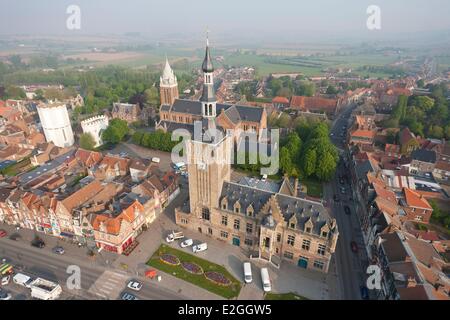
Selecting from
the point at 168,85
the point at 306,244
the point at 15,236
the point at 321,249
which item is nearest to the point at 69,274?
the point at 15,236

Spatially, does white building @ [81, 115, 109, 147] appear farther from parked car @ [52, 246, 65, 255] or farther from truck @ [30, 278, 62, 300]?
truck @ [30, 278, 62, 300]

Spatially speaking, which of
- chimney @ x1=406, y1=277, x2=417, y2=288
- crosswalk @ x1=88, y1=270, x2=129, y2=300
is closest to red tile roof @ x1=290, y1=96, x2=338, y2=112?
chimney @ x1=406, y1=277, x2=417, y2=288

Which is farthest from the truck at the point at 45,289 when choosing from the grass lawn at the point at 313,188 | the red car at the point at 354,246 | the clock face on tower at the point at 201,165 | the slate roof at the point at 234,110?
the slate roof at the point at 234,110

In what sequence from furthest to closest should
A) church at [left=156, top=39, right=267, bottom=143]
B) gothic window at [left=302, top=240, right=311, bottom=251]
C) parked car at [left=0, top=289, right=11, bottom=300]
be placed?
church at [left=156, top=39, right=267, bottom=143]
gothic window at [left=302, top=240, right=311, bottom=251]
parked car at [left=0, top=289, right=11, bottom=300]

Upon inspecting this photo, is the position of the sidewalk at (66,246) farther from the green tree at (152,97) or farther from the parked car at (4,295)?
the green tree at (152,97)

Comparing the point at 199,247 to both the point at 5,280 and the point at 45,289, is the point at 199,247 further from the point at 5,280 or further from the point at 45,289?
the point at 5,280

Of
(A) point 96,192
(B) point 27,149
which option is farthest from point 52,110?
(A) point 96,192
